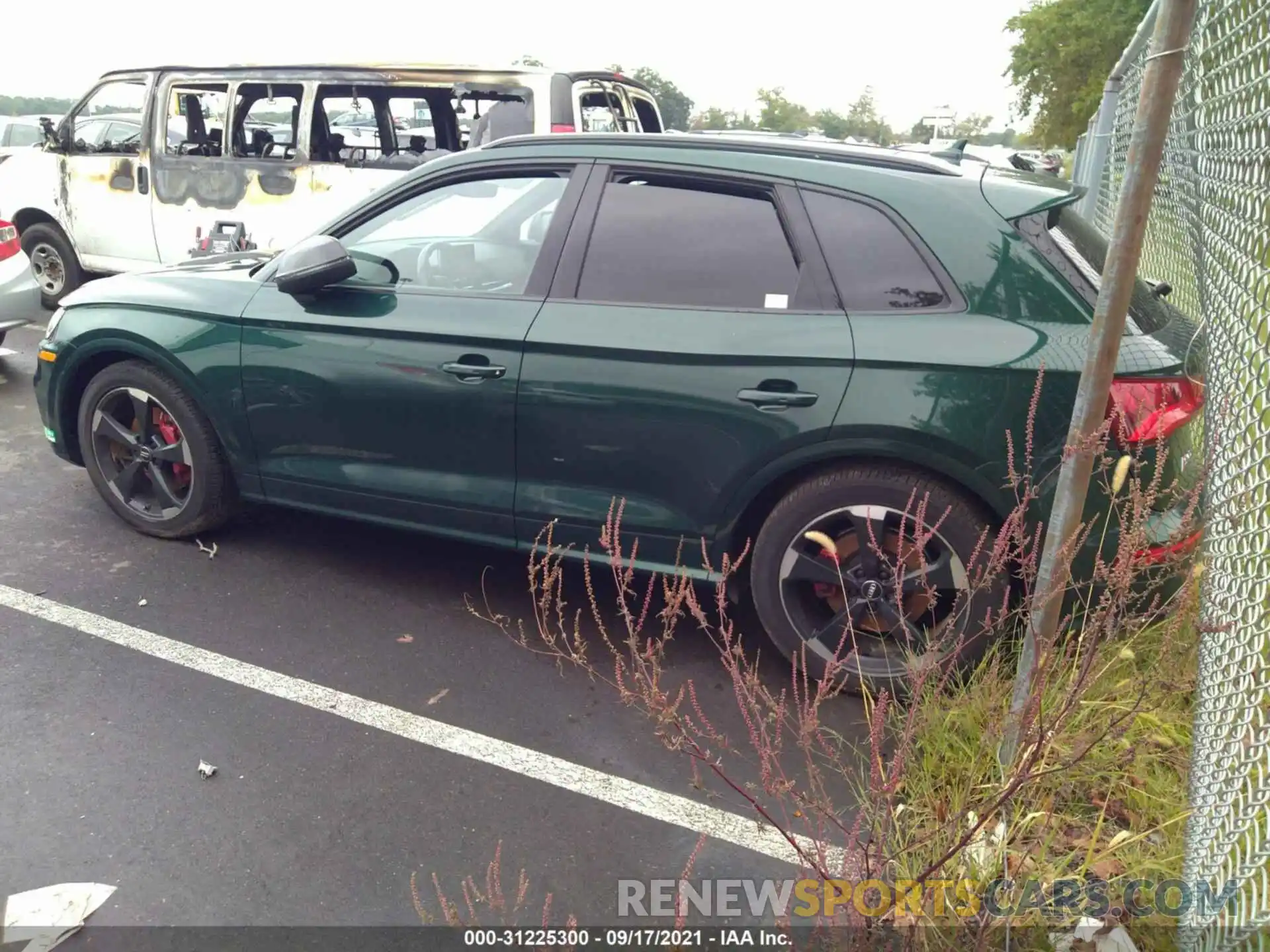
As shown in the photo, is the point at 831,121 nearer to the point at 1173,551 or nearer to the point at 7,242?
the point at 7,242

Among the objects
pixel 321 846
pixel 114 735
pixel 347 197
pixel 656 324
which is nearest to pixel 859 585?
pixel 656 324

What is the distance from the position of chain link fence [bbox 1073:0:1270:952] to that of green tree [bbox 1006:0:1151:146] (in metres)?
28.1

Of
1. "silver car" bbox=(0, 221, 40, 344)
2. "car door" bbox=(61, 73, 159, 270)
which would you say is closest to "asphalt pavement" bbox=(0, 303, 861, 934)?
"silver car" bbox=(0, 221, 40, 344)

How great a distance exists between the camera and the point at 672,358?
3.22 m

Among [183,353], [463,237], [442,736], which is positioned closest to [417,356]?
[463,237]

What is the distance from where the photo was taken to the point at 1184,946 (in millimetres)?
2037

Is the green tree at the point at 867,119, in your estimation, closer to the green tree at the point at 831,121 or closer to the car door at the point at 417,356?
the green tree at the point at 831,121

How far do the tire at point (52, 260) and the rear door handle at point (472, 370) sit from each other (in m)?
6.99

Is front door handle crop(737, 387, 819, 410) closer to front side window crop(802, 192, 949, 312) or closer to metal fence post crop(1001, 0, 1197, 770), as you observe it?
front side window crop(802, 192, 949, 312)

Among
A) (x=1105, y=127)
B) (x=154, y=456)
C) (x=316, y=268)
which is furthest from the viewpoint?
(x=1105, y=127)

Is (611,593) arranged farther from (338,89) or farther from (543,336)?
(338,89)

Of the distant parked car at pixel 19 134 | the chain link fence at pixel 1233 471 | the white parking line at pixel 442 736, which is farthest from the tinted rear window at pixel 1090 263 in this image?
the distant parked car at pixel 19 134

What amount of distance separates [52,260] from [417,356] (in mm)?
7149

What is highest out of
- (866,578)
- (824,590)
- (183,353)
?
(183,353)
